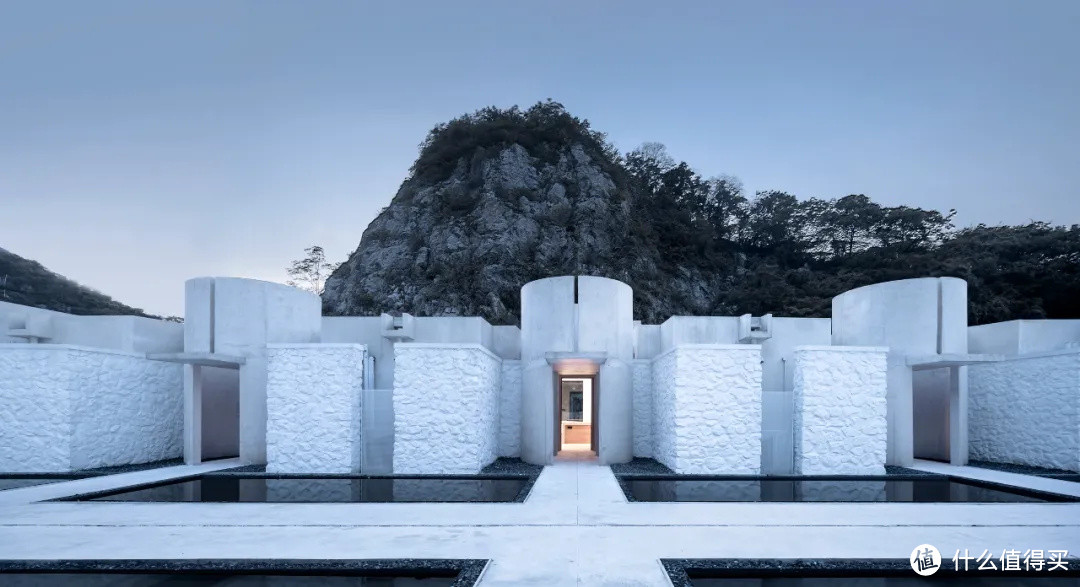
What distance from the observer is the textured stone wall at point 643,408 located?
42.6ft

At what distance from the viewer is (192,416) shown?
11.8 meters

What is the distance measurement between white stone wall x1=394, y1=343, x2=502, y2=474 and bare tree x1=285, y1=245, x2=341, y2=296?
38800mm

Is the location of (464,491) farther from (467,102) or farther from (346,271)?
(467,102)

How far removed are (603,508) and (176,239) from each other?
74.6 feet

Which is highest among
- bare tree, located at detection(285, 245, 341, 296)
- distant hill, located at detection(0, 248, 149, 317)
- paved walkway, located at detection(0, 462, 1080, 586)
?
bare tree, located at detection(285, 245, 341, 296)

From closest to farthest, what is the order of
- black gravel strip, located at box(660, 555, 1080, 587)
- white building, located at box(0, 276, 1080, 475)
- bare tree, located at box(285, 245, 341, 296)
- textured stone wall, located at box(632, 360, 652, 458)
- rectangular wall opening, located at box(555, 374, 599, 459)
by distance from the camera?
black gravel strip, located at box(660, 555, 1080, 587) → white building, located at box(0, 276, 1080, 475) → textured stone wall, located at box(632, 360, 652, 458) → rectangular wall opening, located at box(555, 374, 599, 459) → bare tree, located at box(285, 245, 341, 296)

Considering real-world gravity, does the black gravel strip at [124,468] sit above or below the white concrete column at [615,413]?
below

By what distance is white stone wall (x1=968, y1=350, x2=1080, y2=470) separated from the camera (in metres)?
10.8

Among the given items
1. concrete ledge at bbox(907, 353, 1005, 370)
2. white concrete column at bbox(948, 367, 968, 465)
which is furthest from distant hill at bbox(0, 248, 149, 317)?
white concrete column at bbox(948, 367, 968, 465)

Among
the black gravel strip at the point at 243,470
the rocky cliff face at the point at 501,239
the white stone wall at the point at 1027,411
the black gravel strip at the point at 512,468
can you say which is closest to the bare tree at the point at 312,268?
the rocky cliff face at the point at 501,239

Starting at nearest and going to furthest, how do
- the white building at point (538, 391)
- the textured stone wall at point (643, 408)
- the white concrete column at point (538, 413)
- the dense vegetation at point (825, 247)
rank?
the white building at point (538, 391) < the white concrete column at point (538, 413) < the textured stone wall at point (643, 408) < the dense vegetation at point (825, 247)

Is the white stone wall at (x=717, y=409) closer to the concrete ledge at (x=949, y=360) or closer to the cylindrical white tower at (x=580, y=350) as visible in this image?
the cylindrical white tower at (x=580, y=350)

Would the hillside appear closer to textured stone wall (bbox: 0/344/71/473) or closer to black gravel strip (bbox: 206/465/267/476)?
black gravel strip (bbox: 206/465/267/476)

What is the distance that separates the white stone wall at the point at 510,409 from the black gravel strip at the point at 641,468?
254cm
